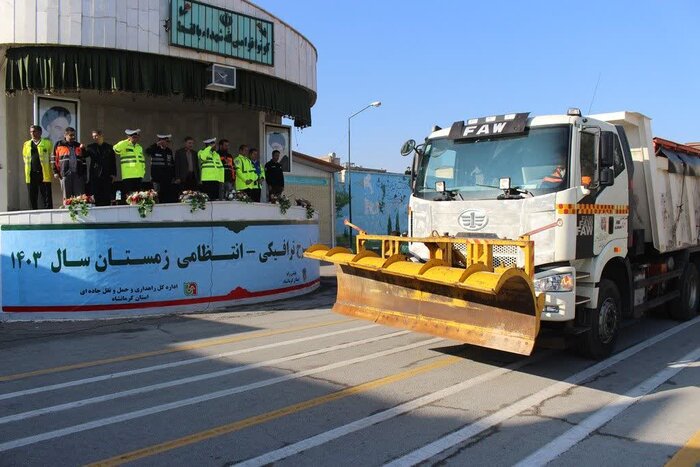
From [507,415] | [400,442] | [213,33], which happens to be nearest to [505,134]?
[507,415]

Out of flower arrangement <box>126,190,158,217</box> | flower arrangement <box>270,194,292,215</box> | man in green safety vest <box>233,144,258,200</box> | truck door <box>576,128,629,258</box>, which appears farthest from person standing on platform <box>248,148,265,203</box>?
truck door <box>576,128,629,258</box>

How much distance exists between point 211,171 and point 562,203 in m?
7.98

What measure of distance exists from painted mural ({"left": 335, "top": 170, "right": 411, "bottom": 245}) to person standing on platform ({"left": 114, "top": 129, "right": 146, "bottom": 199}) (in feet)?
50.3

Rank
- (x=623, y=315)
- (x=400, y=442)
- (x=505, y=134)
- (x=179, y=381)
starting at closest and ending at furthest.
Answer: (x=400, y=442) → (x=179, y=381) → (x=505, y=134) → (x=623, y=315)

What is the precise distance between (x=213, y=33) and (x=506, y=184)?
840 cm

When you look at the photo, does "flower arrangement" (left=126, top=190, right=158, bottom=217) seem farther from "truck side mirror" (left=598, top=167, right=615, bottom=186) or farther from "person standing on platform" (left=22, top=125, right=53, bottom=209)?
"truck side mirror" (left=598, top=167, right=615, bottom=186)

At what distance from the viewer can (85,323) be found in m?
9.92

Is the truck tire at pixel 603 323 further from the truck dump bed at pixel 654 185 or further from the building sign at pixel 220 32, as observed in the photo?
the building sign at pixel 220 32

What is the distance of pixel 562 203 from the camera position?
6156 millimetres

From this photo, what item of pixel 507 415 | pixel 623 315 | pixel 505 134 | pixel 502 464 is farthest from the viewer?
pixel 623 315

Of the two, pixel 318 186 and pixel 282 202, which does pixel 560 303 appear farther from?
pixel 318 186

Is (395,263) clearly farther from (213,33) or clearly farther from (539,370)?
(213,33)

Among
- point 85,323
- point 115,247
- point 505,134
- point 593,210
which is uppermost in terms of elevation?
point 505,134

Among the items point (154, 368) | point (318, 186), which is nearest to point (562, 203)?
point (154, 368)
